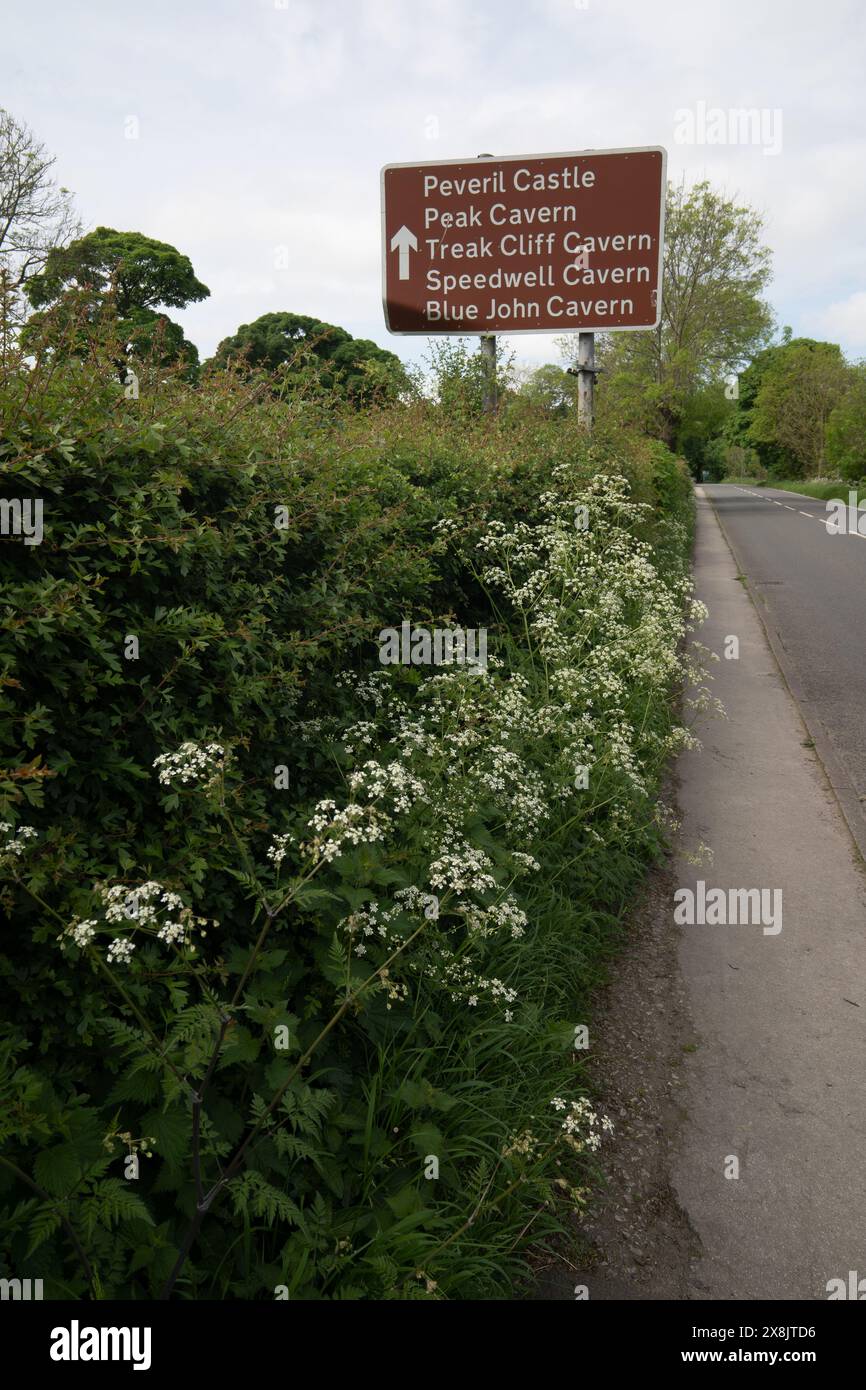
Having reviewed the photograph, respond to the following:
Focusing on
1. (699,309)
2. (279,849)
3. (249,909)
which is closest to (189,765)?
(279,849)

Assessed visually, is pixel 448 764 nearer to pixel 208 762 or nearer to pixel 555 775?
pixel 555 775

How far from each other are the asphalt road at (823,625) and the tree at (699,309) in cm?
1576

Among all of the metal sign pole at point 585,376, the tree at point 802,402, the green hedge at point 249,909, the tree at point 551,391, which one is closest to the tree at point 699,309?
the tree at point 551,391

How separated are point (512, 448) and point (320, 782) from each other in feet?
15.0

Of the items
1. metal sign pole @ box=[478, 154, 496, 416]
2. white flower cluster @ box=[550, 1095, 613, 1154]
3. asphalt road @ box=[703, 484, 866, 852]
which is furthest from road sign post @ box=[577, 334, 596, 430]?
white flower cluster @ box=[550, 1095, 613, 1154]

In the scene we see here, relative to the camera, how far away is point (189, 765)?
2201 mm

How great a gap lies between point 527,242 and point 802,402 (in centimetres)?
4897

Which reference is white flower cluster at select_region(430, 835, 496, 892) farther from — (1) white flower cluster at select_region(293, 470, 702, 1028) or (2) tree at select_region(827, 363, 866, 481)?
(2) tree at select_region(827, 363, 866, 481)

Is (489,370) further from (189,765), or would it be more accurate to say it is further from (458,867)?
(189,765)

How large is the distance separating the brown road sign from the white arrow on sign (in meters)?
0.01

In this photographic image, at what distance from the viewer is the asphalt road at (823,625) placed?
242 inches

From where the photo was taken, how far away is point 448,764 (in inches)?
135

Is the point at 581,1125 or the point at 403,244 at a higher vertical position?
the point at 403,244
